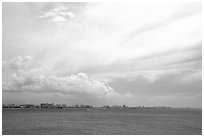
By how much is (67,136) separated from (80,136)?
2552 millimetres

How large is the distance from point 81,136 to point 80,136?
21 cm

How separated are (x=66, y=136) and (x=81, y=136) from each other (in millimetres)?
2967

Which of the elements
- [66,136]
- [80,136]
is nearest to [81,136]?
[80,136]

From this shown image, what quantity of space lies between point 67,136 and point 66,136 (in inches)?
11.7

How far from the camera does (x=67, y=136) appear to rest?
4550cm

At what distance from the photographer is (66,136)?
150 feet

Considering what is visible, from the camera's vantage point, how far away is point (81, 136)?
4544 cm

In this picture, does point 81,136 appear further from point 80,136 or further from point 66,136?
point 66,136

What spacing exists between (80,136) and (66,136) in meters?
2.79

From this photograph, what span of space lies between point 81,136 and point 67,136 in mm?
2733
